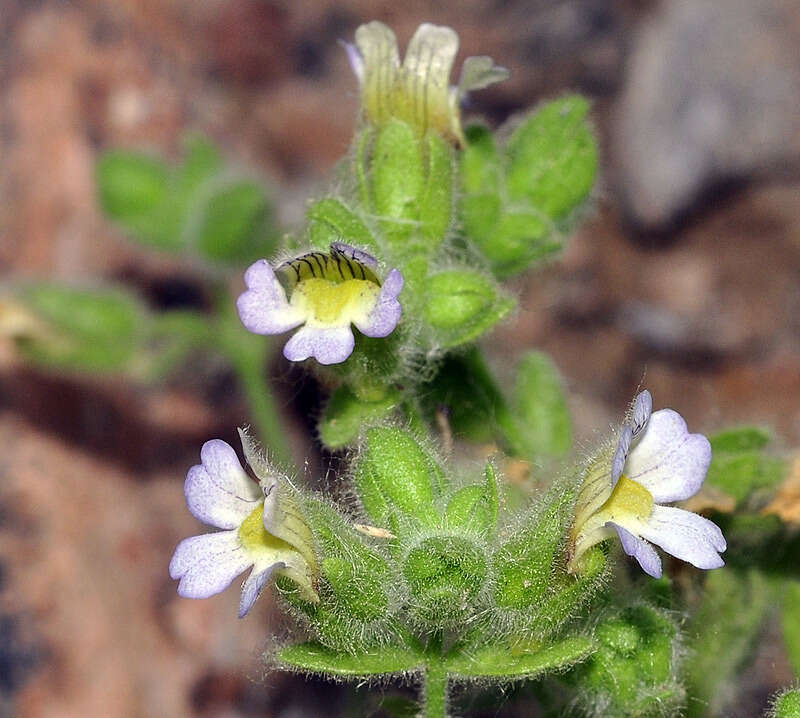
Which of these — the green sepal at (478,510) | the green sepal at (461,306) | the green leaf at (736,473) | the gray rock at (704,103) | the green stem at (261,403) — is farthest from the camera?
the gray rock at (704,103)

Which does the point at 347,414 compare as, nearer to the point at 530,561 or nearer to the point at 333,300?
the point at 333,300

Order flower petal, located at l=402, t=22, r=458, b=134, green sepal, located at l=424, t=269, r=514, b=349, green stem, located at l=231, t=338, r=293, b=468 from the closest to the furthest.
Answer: green sepal, located at l=424, t=269, r=514, b=349 < flower petal, located at l=402, t=22, r=458, b=134 < green stem, located at l=231, t=338, r=293, b=468

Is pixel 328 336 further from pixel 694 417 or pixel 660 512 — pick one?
pixel 694 417

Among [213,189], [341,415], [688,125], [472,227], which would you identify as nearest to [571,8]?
[688,125]

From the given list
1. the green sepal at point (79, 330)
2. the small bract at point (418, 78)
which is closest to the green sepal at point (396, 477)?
the small bract at point (418, 78)

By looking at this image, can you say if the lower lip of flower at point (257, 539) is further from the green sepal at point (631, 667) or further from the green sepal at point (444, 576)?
the green sepal at point (631, 667)

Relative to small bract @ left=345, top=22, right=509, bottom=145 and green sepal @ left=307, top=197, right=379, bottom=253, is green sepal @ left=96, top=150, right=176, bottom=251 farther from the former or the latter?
green sepal @ left=307, top=197, right=379, bottom=253

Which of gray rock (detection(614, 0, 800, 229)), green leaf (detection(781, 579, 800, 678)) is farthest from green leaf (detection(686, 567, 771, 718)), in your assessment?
gray rock (detection(614, 0, 800, 229))

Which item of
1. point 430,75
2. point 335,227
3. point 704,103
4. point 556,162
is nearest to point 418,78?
point 430,75
